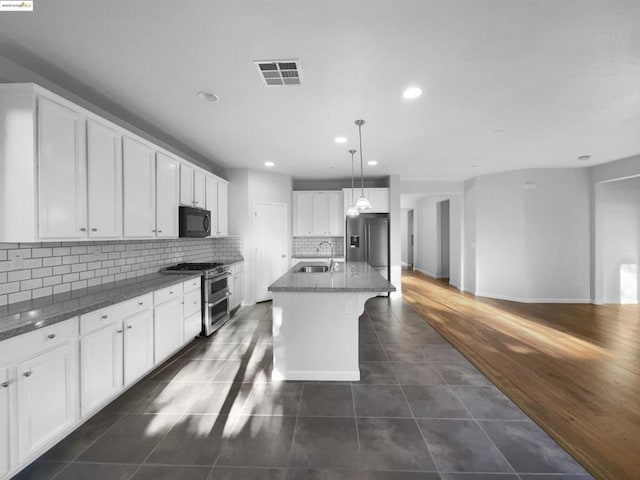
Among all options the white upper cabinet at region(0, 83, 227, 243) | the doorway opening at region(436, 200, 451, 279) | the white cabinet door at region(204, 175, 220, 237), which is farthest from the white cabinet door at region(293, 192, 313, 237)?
the doorway opening at region(436, 200, 451, 279)

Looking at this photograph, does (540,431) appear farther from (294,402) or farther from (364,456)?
(294,402)

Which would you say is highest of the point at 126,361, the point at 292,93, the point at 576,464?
the point at 292,93

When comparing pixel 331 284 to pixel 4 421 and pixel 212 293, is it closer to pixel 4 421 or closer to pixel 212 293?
pixel 212 293

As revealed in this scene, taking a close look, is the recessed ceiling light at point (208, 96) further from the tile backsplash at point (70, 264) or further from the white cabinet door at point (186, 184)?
the tile backsplash at point (70, 264)

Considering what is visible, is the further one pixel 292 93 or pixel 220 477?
pixel 292 93

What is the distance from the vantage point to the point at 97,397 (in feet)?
6.61

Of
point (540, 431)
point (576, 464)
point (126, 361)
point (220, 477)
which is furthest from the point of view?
point (126, 361)

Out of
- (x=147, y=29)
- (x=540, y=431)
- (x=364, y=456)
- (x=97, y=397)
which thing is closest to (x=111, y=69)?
(x=147, y=29)

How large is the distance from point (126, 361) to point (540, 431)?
130 inches

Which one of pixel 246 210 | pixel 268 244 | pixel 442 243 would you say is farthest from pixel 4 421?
pixel 442 243

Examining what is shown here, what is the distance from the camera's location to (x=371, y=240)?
19.2ft

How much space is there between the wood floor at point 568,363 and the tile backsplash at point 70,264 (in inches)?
157

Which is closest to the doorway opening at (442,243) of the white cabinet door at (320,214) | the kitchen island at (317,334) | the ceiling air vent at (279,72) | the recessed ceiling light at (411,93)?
the white cabinet door at (320,214)

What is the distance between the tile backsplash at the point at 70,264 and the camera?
6.34ft
